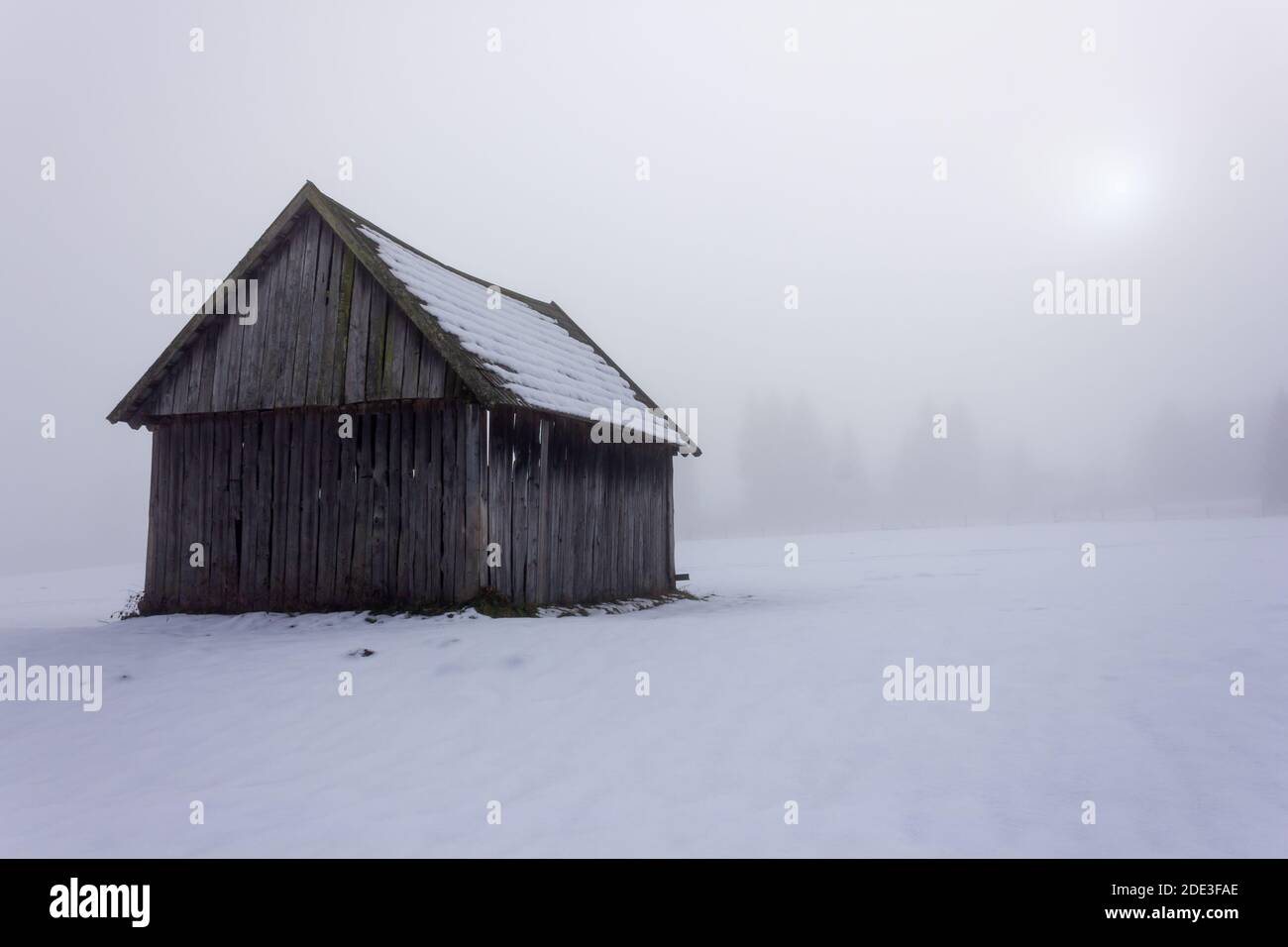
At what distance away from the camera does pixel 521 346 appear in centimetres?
1510

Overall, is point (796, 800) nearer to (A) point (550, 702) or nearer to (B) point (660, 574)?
(A) point (550, 702)

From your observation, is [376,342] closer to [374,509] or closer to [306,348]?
[306,348]

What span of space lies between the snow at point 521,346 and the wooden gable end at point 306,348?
636 millimetres

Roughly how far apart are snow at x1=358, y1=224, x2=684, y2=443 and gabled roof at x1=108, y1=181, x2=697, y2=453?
3 cm

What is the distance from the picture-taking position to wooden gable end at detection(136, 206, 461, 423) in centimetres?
1228

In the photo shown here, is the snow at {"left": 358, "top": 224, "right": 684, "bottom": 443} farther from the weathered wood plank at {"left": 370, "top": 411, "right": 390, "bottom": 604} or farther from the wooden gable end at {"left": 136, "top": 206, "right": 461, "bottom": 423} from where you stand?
the weathered wood plank at {"left": 370, "top": 411, "right": 390, "bottom": 604}

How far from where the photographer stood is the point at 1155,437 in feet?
296

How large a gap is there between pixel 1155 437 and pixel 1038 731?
9982cm

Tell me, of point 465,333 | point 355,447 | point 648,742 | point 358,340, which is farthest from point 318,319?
point 648,742

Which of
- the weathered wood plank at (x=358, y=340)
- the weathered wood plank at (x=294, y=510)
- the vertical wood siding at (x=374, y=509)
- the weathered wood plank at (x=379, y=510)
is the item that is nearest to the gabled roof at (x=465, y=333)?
the weathered wood plank at (x=358, y=340)

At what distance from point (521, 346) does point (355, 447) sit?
Result: 3835 mm

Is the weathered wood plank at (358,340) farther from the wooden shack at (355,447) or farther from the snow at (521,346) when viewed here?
the snow at (521,346)
